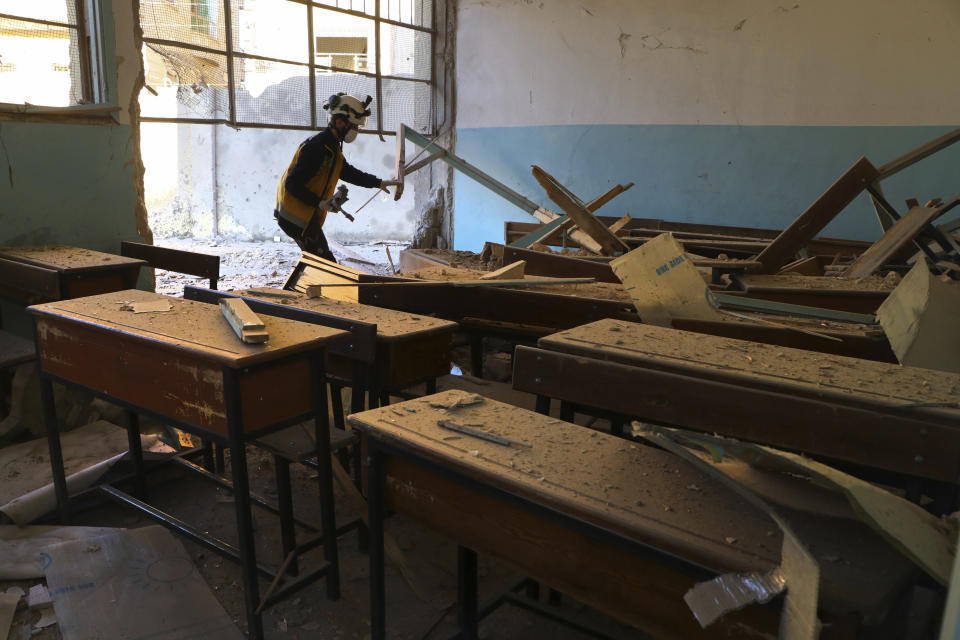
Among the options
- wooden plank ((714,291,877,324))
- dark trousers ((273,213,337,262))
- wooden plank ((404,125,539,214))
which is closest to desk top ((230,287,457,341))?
wooden plank ((714,291,877,324))

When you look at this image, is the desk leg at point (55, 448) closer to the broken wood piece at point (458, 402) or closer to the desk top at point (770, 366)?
the broken wood piece at point (458, 402)

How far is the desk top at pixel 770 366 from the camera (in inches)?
56.7

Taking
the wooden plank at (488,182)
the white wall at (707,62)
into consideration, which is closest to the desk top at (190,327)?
the wooden plank at (488,182)

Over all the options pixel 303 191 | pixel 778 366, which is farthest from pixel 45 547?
pixel 303 191

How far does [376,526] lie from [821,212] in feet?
8.27

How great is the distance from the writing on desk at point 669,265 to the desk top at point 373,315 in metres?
0.74

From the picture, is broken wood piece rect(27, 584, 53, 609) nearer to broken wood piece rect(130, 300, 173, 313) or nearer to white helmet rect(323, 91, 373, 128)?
broken wood piece rect(130, 300, 173, 313)

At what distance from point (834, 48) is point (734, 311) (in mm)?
3815

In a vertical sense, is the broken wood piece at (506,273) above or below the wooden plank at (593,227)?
below

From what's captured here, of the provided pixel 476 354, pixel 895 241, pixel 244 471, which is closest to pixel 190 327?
pixel 244 471

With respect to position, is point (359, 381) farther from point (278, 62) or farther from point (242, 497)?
point (278, 62)

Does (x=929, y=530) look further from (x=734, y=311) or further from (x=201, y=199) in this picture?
(x=201, y=199)

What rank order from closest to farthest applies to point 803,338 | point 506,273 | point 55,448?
point 803,338, point 55,448, point 506,273

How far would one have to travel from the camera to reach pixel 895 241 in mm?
3324
